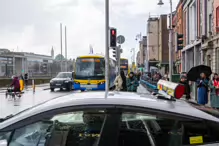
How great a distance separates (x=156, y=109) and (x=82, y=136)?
0.80m

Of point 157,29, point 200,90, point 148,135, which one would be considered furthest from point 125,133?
point 157,29

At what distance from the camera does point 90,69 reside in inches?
1027

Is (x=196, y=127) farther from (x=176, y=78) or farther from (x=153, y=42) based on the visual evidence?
(x=153, y=42)

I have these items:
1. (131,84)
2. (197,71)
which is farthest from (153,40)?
(197,71)

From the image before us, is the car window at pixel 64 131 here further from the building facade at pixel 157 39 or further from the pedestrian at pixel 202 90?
the building facade at pixel 157 39

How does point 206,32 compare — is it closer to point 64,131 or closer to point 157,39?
point 64,131

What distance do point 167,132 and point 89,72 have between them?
2282 centimetres

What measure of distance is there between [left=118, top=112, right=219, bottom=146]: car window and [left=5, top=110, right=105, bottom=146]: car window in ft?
0.97

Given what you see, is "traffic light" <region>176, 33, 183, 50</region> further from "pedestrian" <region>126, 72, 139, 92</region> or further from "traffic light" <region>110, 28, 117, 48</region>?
"traffic light" <region>110, 28, 117, 48</region>

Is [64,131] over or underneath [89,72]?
underneath

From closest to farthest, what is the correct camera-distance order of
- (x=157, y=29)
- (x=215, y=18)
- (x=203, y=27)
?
1. (x=215, y=18)
2. (x=203, y=27)
3. (x=157, y=29)

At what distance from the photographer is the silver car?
317 centimetres

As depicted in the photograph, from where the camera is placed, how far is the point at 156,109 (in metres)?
3.24

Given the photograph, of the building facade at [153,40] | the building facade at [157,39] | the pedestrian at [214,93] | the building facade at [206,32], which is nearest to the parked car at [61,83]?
the building facade at [206,32]
